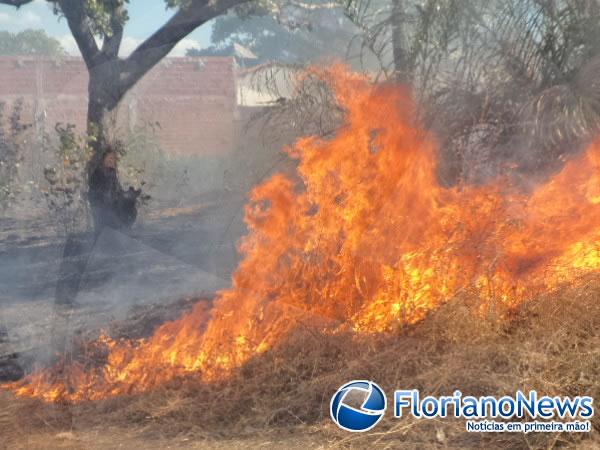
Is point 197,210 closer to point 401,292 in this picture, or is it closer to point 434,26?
point 434,26

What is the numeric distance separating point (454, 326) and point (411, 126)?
214 centimetres

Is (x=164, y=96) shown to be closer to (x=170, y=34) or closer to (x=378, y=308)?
(x=170, y=34)

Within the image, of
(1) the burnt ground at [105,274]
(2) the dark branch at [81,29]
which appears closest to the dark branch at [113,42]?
(2) the dark branch at [81,29]

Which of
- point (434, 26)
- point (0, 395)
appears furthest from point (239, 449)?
point (434, 26)

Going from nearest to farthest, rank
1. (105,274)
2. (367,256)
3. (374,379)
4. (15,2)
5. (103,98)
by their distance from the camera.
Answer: (374,379)
(367,256)
(105,274)
(15,2)
(103,98)

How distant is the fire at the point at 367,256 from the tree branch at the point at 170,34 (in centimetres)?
365

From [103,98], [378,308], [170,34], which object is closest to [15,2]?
[103,98]

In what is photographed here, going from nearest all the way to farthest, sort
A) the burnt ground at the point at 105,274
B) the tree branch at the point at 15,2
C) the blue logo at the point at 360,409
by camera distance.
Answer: the blue logo at the point at 360,409 < the burnt ground at the point at 105,274 < the tree branch at the point at 15,2

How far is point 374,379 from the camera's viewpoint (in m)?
4.23

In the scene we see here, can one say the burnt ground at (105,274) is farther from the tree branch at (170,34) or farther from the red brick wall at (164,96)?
the red brick wall at (164,96)

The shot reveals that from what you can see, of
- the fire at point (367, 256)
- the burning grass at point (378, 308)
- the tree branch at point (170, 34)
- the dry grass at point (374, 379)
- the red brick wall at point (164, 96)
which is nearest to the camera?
the dry grass at point (374, 379)

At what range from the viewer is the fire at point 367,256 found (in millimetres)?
4715

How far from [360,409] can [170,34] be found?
6.11 meters

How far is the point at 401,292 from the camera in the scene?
4777 millimetres
